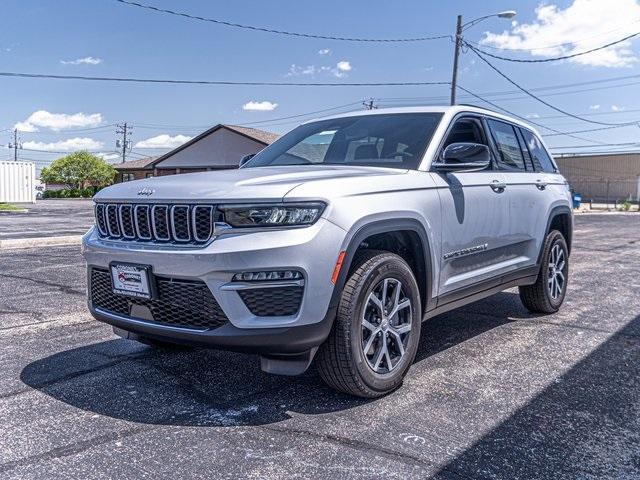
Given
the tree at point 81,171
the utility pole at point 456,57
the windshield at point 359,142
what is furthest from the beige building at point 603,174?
the windshield at point 359,142

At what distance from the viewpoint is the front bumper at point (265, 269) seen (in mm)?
2941

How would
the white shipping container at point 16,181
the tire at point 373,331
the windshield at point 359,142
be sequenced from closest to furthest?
the tire at point 373,331
the windshield at point 359,142
the white shipping container at point 16,181

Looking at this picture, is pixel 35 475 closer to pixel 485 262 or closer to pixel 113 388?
pixel 113 388

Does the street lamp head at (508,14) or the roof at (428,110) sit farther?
the street lamp head at (508,14)

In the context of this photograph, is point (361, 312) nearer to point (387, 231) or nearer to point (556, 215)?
point (387, 231)

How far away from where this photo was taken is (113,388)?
3.64 meters

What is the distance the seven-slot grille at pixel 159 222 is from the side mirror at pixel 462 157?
1712 mm

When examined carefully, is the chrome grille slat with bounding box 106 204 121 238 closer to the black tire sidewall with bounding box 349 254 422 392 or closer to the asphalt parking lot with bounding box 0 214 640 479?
the asphalt parking lot with bounding box 0 214 640 479

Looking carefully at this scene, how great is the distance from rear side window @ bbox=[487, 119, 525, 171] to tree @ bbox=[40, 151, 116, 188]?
66.2m

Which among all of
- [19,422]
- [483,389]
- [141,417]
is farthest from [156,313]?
[483,389]

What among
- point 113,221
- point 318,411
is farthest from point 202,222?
point 318,411

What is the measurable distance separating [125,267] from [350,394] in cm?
150

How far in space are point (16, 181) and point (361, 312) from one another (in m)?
37.2

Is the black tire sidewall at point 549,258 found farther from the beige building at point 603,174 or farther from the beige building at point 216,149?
the beige building at point 603,174
